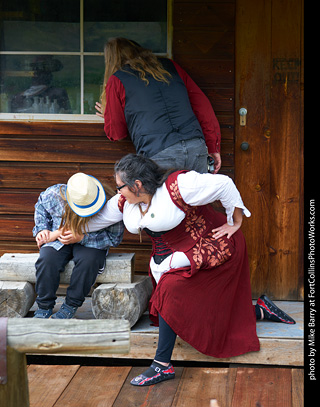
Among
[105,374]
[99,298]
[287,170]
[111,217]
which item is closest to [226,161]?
[287,170]

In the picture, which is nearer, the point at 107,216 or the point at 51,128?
the point at 107,216

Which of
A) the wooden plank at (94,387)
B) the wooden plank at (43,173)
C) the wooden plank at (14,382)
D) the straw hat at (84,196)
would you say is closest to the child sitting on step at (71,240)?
the straw hat at (84,196)

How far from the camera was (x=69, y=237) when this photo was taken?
350 cm

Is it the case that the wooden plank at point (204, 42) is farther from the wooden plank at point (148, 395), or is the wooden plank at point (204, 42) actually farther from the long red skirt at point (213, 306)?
the wooden plank at point (148, 395)

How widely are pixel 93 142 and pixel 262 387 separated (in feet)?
6.33

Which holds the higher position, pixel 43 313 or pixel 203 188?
pixel 203 188

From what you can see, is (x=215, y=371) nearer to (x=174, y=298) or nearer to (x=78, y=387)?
(x=174, y=298)

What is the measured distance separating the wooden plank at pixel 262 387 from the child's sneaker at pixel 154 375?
1.18 feet

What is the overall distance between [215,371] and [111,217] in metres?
1.04

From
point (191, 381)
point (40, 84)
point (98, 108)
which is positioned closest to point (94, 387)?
point (191, 381)

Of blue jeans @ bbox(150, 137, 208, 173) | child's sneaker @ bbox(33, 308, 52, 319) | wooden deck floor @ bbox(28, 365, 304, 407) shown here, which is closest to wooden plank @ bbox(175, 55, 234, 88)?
blue jeans @ bbox(150, 137, 208, 173)
